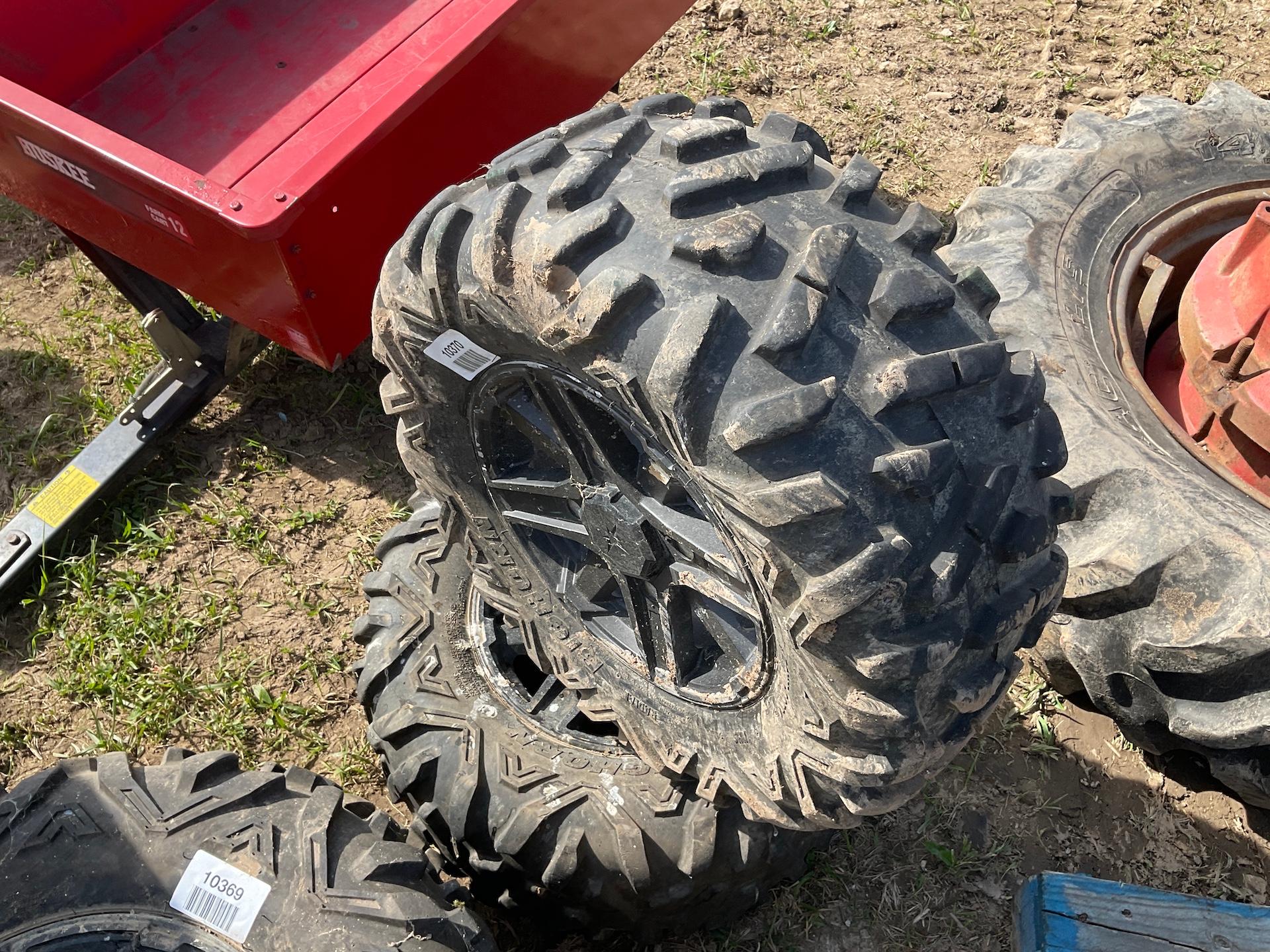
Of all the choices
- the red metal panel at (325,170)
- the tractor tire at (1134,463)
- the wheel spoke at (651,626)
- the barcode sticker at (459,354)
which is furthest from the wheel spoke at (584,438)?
the tractor tire at (1134,463)

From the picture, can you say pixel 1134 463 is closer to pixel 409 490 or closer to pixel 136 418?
pixel 409 490

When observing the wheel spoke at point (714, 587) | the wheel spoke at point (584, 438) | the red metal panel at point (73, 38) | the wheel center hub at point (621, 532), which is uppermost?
the red metal panel at point (73, 38)

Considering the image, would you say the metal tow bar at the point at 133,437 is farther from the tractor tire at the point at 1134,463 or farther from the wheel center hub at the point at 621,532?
the tractor tire at the point at 1134,463

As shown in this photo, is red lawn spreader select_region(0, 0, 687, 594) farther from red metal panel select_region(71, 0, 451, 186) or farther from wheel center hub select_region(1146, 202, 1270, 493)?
wheel center hub select_region(1146, 202, 1270, 493)

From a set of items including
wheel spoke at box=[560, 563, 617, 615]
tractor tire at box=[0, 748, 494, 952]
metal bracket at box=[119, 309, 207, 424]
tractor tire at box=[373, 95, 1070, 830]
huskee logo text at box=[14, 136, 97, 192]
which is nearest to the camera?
tractor tire at box=[373, 95, 1070, 830]

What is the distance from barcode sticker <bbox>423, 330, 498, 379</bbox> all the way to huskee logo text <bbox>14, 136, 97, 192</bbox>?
139 cm

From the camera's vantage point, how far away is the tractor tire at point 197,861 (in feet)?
5.68

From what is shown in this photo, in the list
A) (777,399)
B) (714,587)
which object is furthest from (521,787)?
(777,399)

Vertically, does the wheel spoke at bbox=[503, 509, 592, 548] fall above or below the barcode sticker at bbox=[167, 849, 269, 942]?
above

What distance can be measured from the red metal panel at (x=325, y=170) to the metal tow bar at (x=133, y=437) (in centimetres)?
42

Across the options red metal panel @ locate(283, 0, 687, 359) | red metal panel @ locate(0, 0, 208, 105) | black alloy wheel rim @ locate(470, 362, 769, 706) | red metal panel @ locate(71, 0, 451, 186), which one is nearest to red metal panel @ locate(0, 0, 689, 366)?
red metal panel @ locate(283, 0, 687, 359)

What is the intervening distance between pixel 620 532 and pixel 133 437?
6.60 ft

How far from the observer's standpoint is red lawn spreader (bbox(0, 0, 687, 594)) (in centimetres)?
242

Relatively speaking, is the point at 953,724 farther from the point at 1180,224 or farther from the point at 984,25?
the point at 984,25
